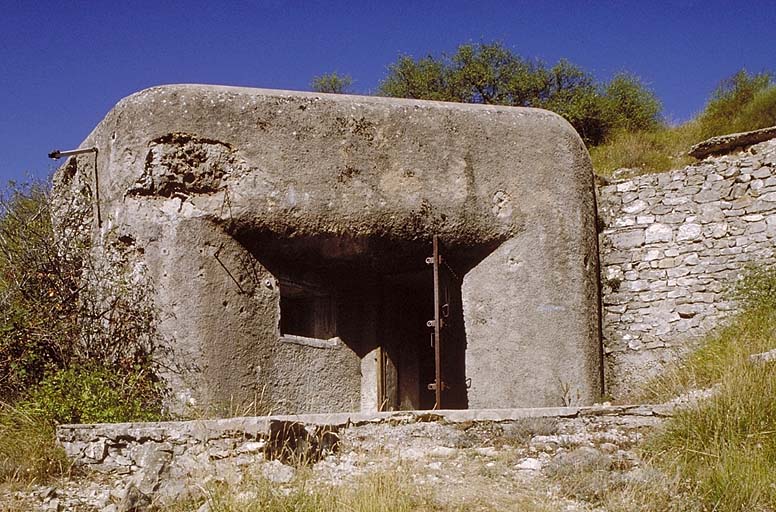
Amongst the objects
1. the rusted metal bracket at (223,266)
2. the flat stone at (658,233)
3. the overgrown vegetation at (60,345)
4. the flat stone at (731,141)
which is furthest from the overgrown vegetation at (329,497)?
the flat stone at (731,141)

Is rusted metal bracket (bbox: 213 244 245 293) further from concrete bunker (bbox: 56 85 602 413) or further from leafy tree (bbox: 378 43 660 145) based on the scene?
leafy tree (bbox: 378 43 660 145)

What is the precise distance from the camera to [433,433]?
5.34 m

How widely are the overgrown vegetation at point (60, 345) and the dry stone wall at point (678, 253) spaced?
4132mm

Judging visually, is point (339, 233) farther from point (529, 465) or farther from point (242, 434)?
point (529, 465)

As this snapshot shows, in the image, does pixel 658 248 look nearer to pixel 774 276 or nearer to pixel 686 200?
pixel 686 200

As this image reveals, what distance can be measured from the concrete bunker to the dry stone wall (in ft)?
1.05

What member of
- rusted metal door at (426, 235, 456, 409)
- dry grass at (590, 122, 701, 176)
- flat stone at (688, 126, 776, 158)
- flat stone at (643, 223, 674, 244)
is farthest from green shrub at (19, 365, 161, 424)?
dry grass at (590, 122, 701, 176)

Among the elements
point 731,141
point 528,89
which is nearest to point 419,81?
point 528,89

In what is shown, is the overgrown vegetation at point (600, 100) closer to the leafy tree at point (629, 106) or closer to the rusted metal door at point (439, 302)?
the leafy tree at point (629, 106)

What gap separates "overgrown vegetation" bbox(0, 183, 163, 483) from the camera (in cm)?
563

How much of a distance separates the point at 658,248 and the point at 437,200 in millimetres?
2151

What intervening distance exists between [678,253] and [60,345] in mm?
5349

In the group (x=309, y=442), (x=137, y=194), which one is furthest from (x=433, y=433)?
(x=137, y=194)

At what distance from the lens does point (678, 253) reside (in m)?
7.32
